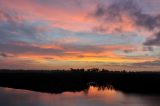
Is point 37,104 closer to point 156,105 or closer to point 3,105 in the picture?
point 3,105

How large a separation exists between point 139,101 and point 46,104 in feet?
54.0

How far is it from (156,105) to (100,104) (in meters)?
8.63

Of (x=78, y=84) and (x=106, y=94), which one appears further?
(x=78, y=84)

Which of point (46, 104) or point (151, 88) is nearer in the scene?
point (46, 104)

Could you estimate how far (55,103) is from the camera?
158ft

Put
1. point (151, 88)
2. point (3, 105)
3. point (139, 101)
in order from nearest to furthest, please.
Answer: point (3, 105), point (139, 101), point (151, 88)

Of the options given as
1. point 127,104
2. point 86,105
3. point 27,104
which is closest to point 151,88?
point 127,104

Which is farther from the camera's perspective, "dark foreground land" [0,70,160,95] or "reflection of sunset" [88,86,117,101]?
"dark foreground land" [0,70,160,95]

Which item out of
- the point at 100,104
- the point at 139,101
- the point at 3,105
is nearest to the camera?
the point at 3,105

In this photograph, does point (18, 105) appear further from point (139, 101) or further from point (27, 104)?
point (139, 101)

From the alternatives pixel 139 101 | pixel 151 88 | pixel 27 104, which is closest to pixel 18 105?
pixel 27 104

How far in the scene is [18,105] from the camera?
4441 centimetres

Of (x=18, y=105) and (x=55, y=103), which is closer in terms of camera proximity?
(x=18, y=105)

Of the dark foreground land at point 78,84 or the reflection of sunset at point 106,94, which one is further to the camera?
the dark foreground land at point 78,84
